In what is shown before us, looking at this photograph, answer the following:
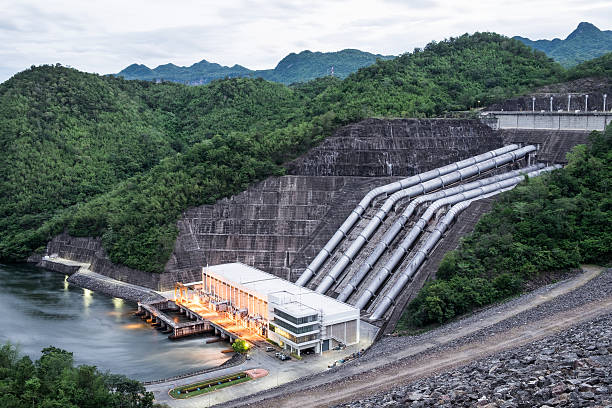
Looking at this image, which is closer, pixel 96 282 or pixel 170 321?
pixel 170 321

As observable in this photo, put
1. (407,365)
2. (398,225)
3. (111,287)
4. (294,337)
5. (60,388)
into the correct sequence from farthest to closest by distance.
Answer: (111,287)
(398,225)
(294,337)
(407,365)
(60,388)

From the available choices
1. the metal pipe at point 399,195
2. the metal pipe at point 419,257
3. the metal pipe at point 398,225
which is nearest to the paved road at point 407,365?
the metal pipe at point 419,257

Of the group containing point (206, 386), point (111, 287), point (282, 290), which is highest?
point (282, 290)

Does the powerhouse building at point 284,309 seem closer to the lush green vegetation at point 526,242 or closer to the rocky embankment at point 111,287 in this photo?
the lush green vegetation at point 526,242

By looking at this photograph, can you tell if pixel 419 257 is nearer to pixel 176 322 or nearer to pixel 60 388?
pixel 176 322

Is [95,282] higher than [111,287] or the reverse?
higher

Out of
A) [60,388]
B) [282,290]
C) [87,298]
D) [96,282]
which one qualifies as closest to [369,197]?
[282,290]

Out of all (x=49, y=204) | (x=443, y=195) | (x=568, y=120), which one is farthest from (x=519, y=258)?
(x=49, y=204)

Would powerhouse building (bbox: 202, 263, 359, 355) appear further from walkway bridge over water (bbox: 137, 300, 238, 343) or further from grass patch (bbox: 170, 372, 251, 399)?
grass patch (bbox: 170, 372, 251, 399)
